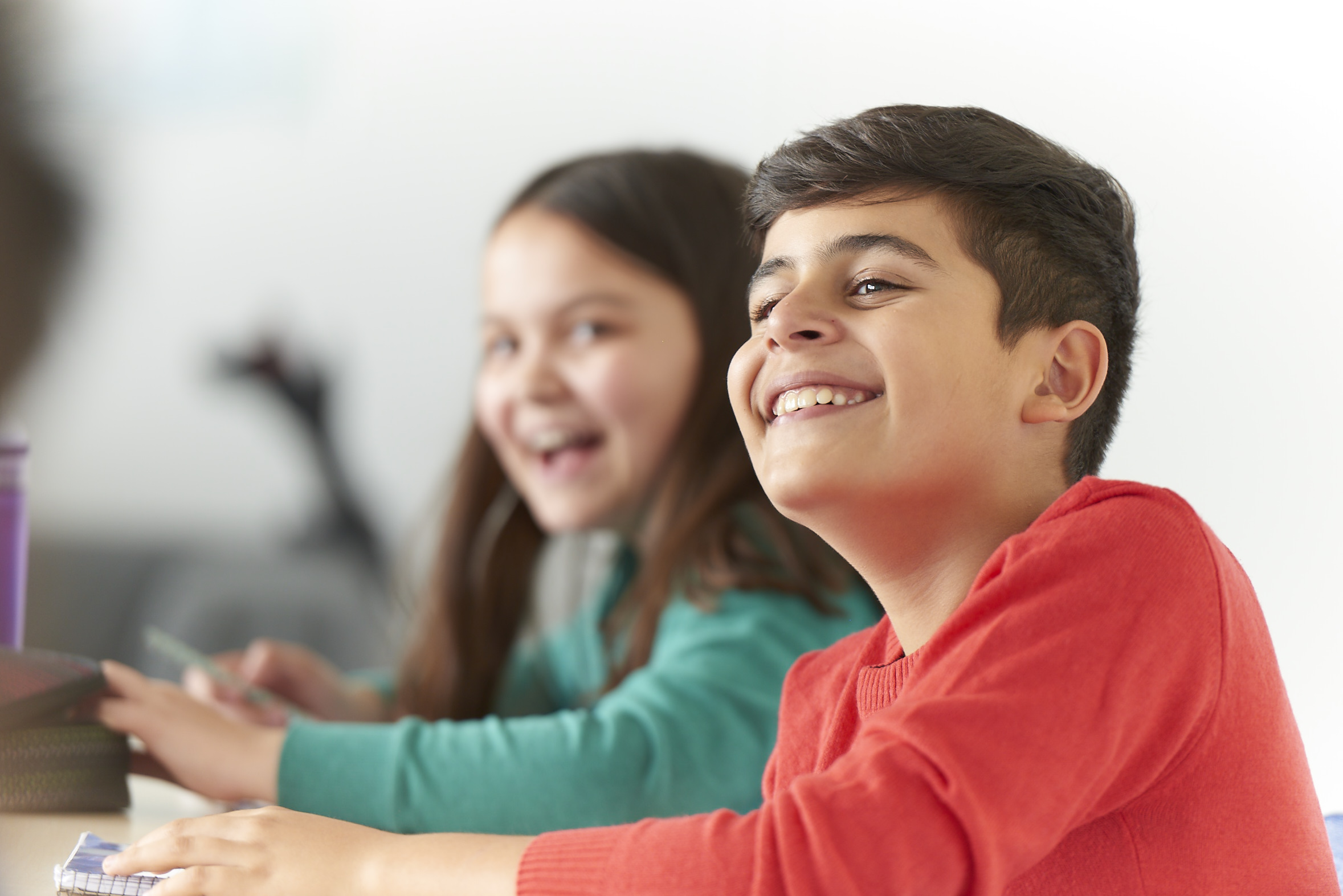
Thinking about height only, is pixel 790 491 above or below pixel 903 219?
below

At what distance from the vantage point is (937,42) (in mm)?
826

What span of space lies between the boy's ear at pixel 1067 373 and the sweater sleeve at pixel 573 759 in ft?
1.22

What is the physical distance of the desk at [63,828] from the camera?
574mm

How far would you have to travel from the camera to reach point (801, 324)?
0.49 metres

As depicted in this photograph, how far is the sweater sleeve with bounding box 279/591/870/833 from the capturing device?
74 cm

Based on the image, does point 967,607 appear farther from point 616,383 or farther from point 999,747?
point 616,383

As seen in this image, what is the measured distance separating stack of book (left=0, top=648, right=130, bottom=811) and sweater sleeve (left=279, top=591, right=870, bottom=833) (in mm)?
116

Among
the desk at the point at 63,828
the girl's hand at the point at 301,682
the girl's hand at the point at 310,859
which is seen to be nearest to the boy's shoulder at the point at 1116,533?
the girl's hand at the point at 310,859

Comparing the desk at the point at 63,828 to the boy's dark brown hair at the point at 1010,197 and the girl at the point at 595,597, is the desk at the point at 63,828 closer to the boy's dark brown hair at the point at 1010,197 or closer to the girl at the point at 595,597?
the girl at the point at 595,597

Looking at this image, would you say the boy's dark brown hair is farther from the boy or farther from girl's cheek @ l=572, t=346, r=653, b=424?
girl's cheek @ l=572, t=346, r=653, b=424

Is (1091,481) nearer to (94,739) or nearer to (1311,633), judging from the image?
(1311,633)

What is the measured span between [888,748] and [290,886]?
25 cm

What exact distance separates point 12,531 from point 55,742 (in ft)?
0.60

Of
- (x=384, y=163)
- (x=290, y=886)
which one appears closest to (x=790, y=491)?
(x=290, y=886)
